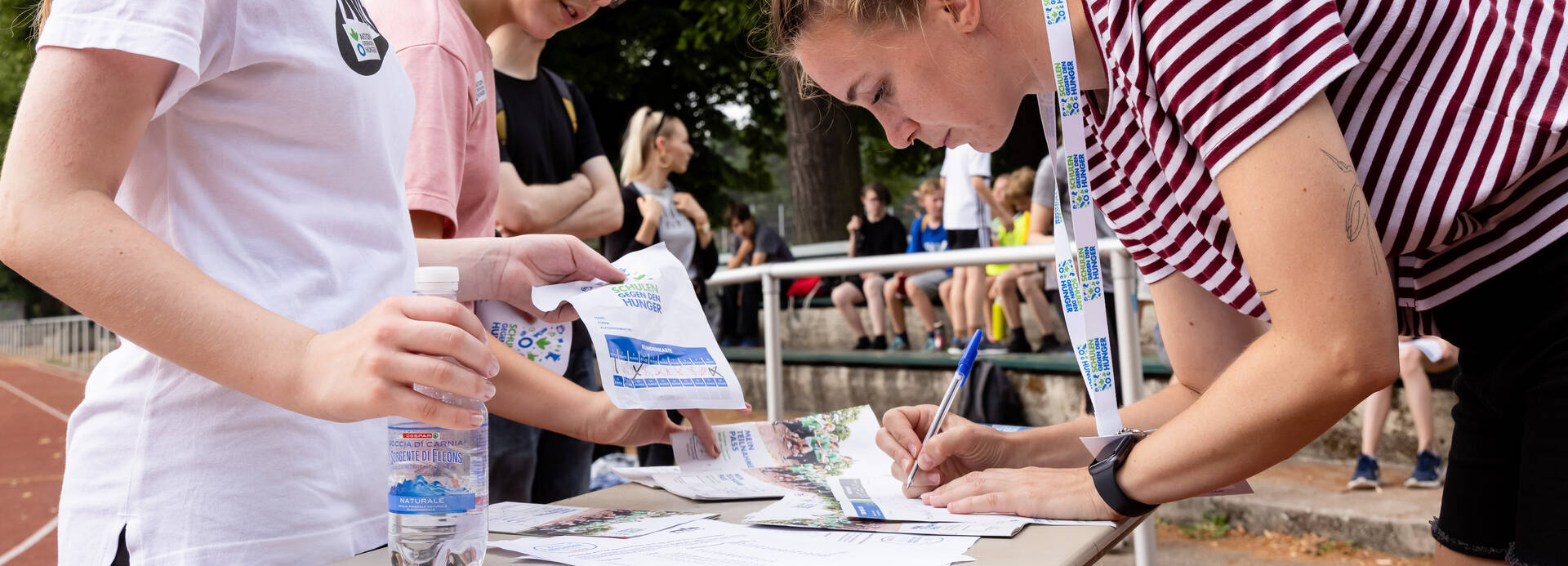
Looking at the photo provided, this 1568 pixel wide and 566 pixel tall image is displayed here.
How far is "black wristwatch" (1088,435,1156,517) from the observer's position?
1.19 metres

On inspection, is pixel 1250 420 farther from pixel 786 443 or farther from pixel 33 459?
pixel 33 459

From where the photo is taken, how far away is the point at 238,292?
3.26ft

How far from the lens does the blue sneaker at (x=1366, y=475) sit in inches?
170

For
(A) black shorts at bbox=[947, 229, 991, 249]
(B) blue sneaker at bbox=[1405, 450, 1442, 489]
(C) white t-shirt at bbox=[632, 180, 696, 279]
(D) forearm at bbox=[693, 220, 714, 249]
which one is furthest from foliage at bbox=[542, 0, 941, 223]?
(B) blue sneaker at bbox=[1405, 450, 1442, 489]

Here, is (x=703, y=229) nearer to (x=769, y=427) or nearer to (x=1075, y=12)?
(x=769, y=427)

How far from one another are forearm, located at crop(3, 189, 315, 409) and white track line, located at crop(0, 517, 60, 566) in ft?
19.7

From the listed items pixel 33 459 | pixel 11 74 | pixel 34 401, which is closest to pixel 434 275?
pixel 33 459

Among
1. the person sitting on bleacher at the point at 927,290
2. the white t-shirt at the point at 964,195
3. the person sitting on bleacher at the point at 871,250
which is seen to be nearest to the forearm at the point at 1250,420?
the person sitting on bleacher at the point at 927,290

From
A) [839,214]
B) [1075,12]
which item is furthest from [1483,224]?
[839,214]

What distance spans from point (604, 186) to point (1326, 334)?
2.15m

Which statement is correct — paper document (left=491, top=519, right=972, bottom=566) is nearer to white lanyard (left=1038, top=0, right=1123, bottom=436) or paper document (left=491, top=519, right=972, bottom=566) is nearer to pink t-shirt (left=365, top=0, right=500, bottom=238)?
white lanyard (left=1038, top=0, right=1123, bottom=436)

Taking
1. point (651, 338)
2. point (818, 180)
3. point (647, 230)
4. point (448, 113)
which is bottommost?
point (651, 338)

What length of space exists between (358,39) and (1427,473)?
4.46 metres

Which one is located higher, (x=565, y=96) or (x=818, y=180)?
(x=818, y=180)
